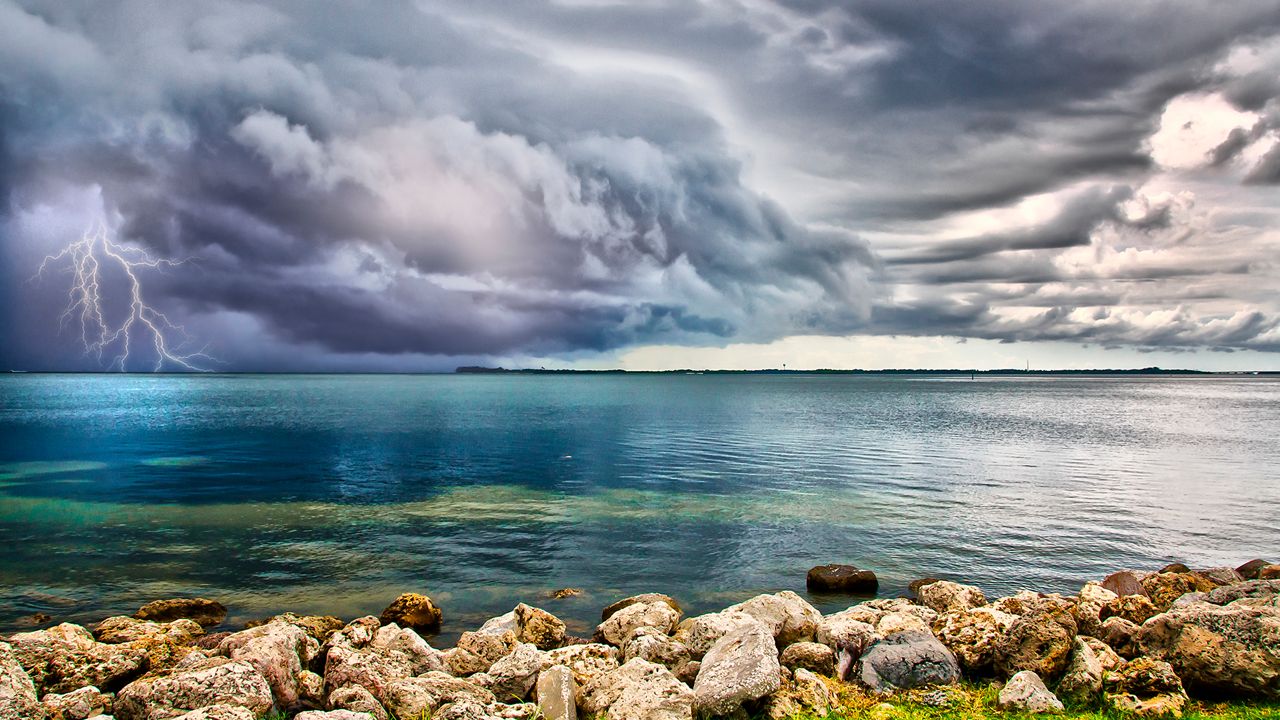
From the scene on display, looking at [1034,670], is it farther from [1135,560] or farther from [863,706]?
[1135,560]

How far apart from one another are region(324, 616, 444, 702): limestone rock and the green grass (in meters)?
7.31

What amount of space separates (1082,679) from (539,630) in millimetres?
11136

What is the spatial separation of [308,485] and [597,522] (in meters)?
22.6

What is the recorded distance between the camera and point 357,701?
38.3 feet

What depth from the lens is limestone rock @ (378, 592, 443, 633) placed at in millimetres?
19688

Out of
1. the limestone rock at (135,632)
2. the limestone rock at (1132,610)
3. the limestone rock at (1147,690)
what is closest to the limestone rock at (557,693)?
the limestone rock at (1147,690)

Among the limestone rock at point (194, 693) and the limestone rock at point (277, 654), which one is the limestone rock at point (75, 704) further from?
the limestone rock at point (277, 654)

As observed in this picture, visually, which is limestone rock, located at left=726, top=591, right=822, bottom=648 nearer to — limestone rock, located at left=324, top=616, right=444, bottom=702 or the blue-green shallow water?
the blue-green shallow water

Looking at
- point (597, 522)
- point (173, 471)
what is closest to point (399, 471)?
point (173, 471)

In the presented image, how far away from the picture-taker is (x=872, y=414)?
395ft

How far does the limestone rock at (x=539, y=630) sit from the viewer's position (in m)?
16.9

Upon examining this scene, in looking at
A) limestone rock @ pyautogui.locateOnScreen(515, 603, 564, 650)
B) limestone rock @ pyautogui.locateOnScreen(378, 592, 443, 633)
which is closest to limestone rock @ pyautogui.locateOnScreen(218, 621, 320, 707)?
limestone rock @ pyautogui.locateOnScreen(515, 603, 564, 650)

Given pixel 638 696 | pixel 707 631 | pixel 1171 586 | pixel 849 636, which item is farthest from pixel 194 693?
pixel 1171 586

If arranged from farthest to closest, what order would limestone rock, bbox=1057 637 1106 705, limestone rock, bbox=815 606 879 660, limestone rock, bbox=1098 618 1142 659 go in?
limestone rock, bbox=815 606 879 660 → limestone rock, bbox=1098 618 1142 659 → limestone rock, bbox=1057 637 1106 705
